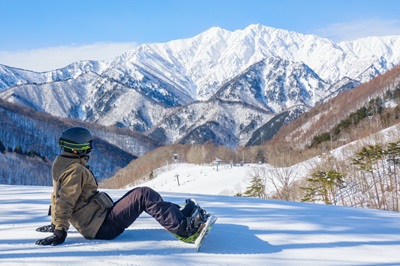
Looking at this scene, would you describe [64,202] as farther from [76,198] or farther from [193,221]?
[193,221]

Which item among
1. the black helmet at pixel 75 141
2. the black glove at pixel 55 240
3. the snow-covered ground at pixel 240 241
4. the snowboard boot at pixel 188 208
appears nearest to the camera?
the snow-covered ground at pixel 240 241

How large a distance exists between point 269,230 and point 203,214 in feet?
3.13

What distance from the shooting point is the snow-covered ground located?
3531mm

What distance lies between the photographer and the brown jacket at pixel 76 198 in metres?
3.93

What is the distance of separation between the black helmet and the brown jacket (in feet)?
0.20

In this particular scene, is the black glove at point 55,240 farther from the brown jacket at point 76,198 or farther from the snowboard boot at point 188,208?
the snowboard boot at point 188,208

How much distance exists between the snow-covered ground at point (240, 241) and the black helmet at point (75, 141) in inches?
33.8

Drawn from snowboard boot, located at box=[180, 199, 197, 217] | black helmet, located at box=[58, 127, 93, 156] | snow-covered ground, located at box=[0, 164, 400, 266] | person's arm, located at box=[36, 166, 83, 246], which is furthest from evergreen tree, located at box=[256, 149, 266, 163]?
person's arm, located at box=[36, 166, 83, 246]

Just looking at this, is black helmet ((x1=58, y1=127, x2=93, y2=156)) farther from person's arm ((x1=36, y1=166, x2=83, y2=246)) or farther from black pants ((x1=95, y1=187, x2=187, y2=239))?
black pants ((x1=95, y1=187, x2=187, y2=239))

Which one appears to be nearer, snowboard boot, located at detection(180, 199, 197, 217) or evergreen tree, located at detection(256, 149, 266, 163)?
snowboard boot, located at detection(180, 199, 197, 217)

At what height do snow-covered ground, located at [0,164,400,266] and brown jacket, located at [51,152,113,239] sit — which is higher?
brown jacket, located at [51,152,113,239]

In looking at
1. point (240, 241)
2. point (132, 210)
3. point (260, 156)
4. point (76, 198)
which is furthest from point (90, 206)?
point (260, 156)

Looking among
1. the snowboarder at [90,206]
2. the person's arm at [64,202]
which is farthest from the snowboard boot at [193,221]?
the person's arm at [64,202]

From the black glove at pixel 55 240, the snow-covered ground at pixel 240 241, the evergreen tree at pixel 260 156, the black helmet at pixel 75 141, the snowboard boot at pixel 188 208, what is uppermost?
the black helmet at pixel 75 141
